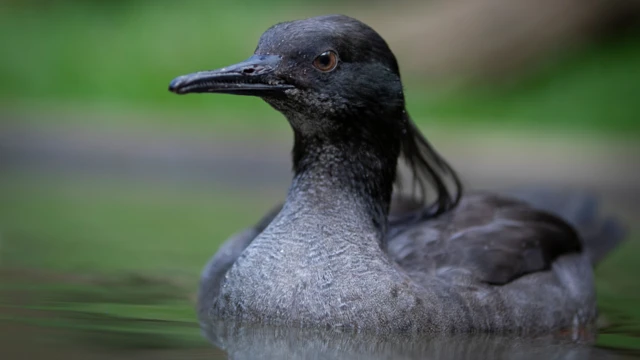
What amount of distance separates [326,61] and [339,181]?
0.55 metres

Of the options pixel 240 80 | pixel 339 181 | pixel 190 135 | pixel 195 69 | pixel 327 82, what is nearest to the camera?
pixel 240 80

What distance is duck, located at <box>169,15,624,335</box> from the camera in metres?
4.39

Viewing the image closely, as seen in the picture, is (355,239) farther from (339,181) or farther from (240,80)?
(240,80)

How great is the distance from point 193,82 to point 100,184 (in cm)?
522

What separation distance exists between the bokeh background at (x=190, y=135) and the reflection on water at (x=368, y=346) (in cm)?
17

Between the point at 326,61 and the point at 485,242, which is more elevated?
the point at 326,61

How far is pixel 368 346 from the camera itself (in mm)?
4141

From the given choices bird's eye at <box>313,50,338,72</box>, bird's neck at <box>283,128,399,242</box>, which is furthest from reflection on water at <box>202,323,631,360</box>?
bird's eye at <box>313,50,338,72</box>

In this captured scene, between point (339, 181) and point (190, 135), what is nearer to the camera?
point (339, 181)

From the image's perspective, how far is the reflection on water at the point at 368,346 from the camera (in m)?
4.00

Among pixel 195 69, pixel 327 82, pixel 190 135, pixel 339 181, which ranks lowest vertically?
pixel 339 181

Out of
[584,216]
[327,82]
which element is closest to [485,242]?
[327,82]

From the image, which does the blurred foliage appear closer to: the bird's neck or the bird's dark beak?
the bird's neck

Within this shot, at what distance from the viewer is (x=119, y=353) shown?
12.3 feet
